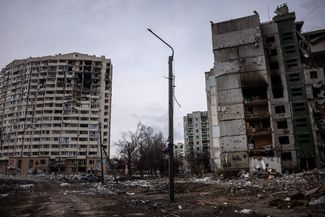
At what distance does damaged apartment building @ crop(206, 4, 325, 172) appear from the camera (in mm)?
37656

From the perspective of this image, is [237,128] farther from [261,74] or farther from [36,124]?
[36,124]

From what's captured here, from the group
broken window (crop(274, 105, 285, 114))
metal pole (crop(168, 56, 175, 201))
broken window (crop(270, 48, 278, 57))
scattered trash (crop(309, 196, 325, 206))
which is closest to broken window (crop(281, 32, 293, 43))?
broken window (crop(270, 48, 278, 57))

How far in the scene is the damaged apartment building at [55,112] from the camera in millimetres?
78500

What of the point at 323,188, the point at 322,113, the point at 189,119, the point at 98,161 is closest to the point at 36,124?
the point at 98,161

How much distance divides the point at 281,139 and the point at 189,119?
8368 cm

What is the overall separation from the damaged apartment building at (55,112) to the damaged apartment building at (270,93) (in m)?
49.0

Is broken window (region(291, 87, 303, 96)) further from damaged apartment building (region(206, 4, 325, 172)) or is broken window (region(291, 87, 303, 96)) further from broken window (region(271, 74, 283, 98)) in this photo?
broken window (region(271, 74, 283, 98))

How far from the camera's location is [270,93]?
39.8 meters

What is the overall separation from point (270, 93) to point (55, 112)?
6611 centimetres

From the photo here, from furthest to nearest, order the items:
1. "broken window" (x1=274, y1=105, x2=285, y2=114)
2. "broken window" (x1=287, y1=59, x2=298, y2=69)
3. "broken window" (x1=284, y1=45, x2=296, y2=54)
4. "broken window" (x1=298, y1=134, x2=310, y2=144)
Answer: "broken window" (x1=284, y1=45, x2=296, y2=54), "broken window" (x1=287, y1=59, x2=298, y2=69), "broken window" (x1=274, y1=105, x2=285, y2=114), "broken window" (x1=298, y1=134, x2=310, y2=144)

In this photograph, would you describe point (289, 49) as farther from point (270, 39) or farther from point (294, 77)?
point (294, 77)

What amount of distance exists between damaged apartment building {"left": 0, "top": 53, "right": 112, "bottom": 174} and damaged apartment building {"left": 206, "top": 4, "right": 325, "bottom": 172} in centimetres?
4897

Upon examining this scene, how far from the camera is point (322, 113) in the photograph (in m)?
38.4

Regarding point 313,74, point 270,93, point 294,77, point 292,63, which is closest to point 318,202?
point 270,93
